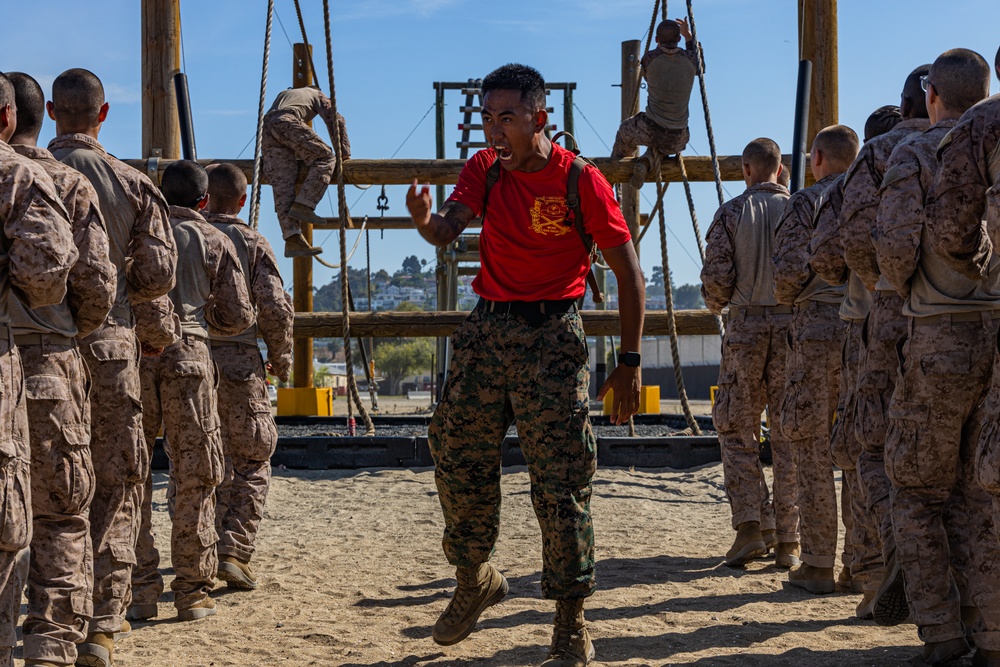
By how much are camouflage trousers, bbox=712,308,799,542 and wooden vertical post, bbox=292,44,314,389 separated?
233 inches

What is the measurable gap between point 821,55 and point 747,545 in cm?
529

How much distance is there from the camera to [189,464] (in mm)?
5066

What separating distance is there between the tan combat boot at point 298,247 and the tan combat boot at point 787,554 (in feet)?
16.0

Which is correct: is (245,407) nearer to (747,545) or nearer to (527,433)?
(527,433)

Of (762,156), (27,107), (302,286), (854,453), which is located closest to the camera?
(27,107)

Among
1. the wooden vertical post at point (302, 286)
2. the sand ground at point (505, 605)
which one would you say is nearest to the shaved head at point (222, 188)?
the sand ground at point (505, 605)

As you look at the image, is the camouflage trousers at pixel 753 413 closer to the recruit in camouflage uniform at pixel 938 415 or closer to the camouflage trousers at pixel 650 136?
the recruit in camouflage uniform at pixel 938 415

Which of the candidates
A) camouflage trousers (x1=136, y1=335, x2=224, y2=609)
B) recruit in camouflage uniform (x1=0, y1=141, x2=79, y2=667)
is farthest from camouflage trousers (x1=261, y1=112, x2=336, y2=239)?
recruit in camouflage uniform (x1=0, y1=141, x2=79, y2=667)

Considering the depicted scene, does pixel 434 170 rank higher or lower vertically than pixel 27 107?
higher

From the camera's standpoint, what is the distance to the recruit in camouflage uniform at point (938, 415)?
12.7 feet

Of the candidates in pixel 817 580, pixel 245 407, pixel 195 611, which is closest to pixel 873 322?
→ pixel 817 580

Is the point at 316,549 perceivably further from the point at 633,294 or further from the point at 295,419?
the point at 295,419

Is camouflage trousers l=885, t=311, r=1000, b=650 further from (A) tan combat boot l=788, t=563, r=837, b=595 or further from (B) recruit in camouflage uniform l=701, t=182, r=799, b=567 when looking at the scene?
(B) recruit in camouflage uniform l=701, t=182, r=799, b=567

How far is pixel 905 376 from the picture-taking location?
401 centimetres
